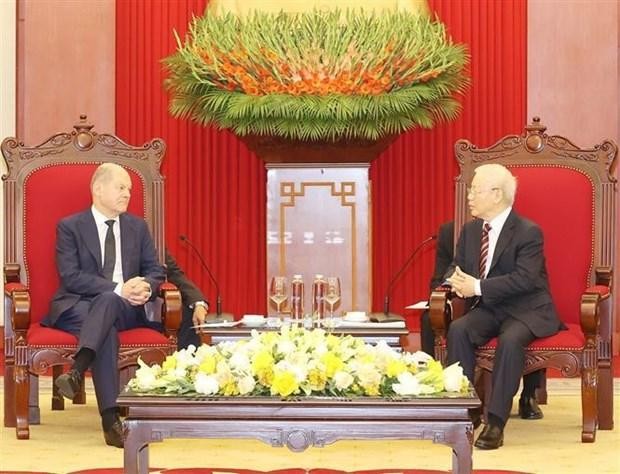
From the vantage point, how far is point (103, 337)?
18.5ft

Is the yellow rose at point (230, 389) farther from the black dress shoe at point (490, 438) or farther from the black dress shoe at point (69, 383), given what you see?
the black dress shoe at point (490, 438)

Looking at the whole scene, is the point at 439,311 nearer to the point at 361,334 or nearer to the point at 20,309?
the point at 361,334

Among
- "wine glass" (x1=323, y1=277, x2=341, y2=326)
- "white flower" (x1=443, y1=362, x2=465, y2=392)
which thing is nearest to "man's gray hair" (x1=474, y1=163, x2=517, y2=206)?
"wine glass" (x1=323, y1=277, x2=341, y2=326)

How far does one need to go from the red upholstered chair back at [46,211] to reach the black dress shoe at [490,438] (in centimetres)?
207

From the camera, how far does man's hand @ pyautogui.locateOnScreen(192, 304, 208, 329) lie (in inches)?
243

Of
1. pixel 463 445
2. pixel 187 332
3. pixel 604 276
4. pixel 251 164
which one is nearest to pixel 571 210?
pixel 604 276

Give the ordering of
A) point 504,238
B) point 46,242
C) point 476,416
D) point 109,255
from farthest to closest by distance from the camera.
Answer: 1. point 46,242
2. point 109,255
3. point 504,238
4. point 476,416

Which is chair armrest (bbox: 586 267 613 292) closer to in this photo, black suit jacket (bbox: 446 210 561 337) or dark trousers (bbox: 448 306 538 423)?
black suit jacket (bbox: 446 210 561 337)

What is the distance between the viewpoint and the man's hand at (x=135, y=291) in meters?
5.86

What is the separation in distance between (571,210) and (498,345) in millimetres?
905

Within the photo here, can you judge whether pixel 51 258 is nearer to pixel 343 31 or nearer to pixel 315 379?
pixel 343 31

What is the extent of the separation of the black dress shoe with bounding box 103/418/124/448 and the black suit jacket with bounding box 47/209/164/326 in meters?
0.63

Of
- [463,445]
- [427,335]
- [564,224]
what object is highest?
[564,224]

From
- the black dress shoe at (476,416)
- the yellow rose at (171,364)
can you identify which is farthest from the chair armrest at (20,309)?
the black dress shoe at (476,416)
